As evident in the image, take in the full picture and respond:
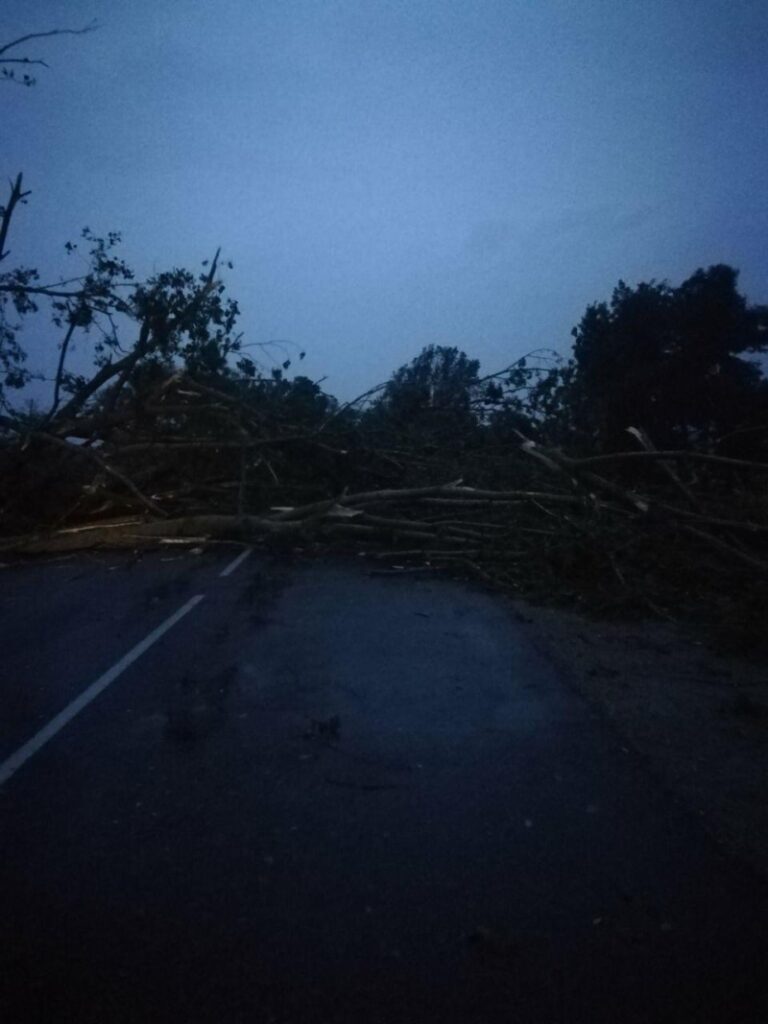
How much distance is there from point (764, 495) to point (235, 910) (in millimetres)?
10853

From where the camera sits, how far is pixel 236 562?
1363cm

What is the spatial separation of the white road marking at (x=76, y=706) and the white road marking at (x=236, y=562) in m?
3.32

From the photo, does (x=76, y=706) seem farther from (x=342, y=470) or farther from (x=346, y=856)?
(x=342, y=470)

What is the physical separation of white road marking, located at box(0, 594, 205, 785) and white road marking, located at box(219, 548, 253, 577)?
332 cm

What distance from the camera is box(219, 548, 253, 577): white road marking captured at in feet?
41.9

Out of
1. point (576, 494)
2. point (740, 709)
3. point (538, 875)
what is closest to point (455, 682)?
point (740, 709)

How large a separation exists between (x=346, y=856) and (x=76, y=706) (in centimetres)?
305

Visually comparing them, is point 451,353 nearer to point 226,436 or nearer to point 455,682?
point 226,436

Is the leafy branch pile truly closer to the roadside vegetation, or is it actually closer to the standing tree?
the roadside vegetation

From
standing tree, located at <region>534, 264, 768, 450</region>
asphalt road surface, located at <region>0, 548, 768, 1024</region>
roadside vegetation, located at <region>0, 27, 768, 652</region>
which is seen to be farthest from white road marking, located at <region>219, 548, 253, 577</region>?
standing tree, located at <region>534, 264, 768, 450</region>

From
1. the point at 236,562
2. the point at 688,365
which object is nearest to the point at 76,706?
the point at 236,562

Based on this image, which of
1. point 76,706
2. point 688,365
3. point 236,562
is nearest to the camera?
point 76,706

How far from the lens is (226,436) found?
16750mm

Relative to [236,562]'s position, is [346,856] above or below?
above
